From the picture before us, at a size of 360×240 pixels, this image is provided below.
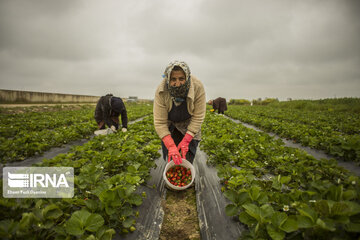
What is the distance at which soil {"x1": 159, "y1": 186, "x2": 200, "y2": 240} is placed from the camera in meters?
1.92

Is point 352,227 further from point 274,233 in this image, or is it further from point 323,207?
point 274,233

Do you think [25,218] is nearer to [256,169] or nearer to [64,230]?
[64,230]

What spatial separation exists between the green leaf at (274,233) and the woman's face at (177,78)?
186 cm

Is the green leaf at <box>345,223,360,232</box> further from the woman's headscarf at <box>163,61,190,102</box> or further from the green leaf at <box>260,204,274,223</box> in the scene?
the woman's headscarf at <box>163,61,190,102</box>

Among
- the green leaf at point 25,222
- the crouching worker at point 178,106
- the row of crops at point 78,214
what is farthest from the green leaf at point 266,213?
the green leaf at point 25,222

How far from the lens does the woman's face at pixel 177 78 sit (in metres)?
2.28

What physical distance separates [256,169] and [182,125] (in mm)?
1599

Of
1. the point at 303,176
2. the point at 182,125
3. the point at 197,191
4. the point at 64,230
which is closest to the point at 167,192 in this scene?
the point at 197,191

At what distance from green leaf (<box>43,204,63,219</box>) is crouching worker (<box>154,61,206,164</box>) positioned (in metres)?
1.46

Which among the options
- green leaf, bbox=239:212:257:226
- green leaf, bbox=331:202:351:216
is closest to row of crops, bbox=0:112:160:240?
green leaf, bbox=239:212:257:226

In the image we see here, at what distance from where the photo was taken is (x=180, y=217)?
7.25 ft

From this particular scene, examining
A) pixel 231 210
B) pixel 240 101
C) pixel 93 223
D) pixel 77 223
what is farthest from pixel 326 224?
pixel 240 101

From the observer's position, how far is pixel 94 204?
157 cm

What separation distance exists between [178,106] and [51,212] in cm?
196
